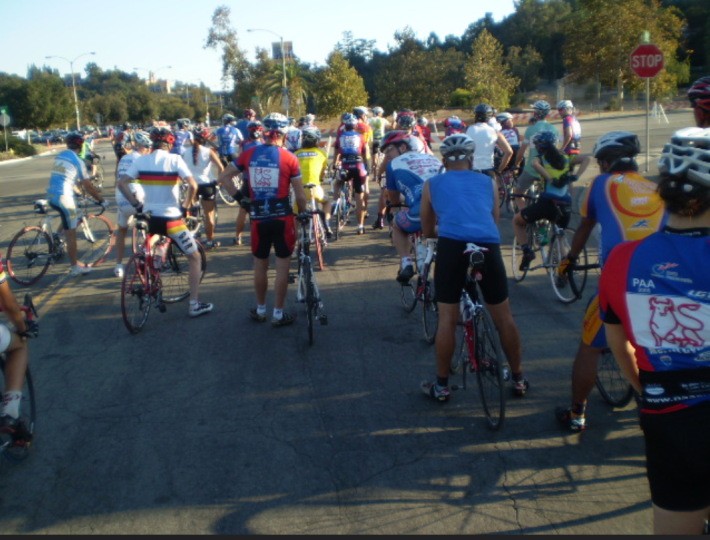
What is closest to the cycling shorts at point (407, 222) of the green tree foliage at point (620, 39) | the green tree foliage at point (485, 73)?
the green tree foliage at point (485, 73)

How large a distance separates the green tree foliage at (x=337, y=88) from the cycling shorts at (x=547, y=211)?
28559mm

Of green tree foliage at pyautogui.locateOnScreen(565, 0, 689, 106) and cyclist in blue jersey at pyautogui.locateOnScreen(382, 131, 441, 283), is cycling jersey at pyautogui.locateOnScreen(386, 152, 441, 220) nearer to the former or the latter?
cyclist in blue jersey at pyautogui.locateOnScreen(382, 131, 441, 283)

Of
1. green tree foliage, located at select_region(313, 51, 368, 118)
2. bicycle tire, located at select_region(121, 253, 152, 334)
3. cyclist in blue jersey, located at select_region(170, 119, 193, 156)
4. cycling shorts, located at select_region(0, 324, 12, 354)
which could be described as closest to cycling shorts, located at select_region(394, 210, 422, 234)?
bicycle tire, located at select_region(121, 253, 152, 334)

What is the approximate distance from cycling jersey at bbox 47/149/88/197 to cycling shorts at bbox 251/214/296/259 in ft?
12.8

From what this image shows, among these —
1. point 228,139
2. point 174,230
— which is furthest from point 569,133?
point 228,139

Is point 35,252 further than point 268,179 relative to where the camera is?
Yes

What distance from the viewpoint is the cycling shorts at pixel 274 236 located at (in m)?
7.03

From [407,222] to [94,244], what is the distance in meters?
7.81

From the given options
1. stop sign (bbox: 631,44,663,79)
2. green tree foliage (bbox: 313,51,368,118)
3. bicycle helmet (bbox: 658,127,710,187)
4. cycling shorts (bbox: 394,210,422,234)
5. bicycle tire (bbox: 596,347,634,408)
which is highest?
green tree foliage (bbox: 313,51,368,118)

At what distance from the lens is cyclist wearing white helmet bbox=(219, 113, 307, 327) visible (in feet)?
22.9

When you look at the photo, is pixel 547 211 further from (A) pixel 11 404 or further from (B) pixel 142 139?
(A) pixel 11 404

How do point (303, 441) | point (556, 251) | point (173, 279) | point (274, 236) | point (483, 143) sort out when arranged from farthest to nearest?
point (483, 143) < point (173, 279) < point (556, 251) < point (274, 236) < point (303, 441)

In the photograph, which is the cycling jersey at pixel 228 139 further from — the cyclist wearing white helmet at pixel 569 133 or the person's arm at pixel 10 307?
the person's arm at pixel 10 307

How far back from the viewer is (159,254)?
777 cm
